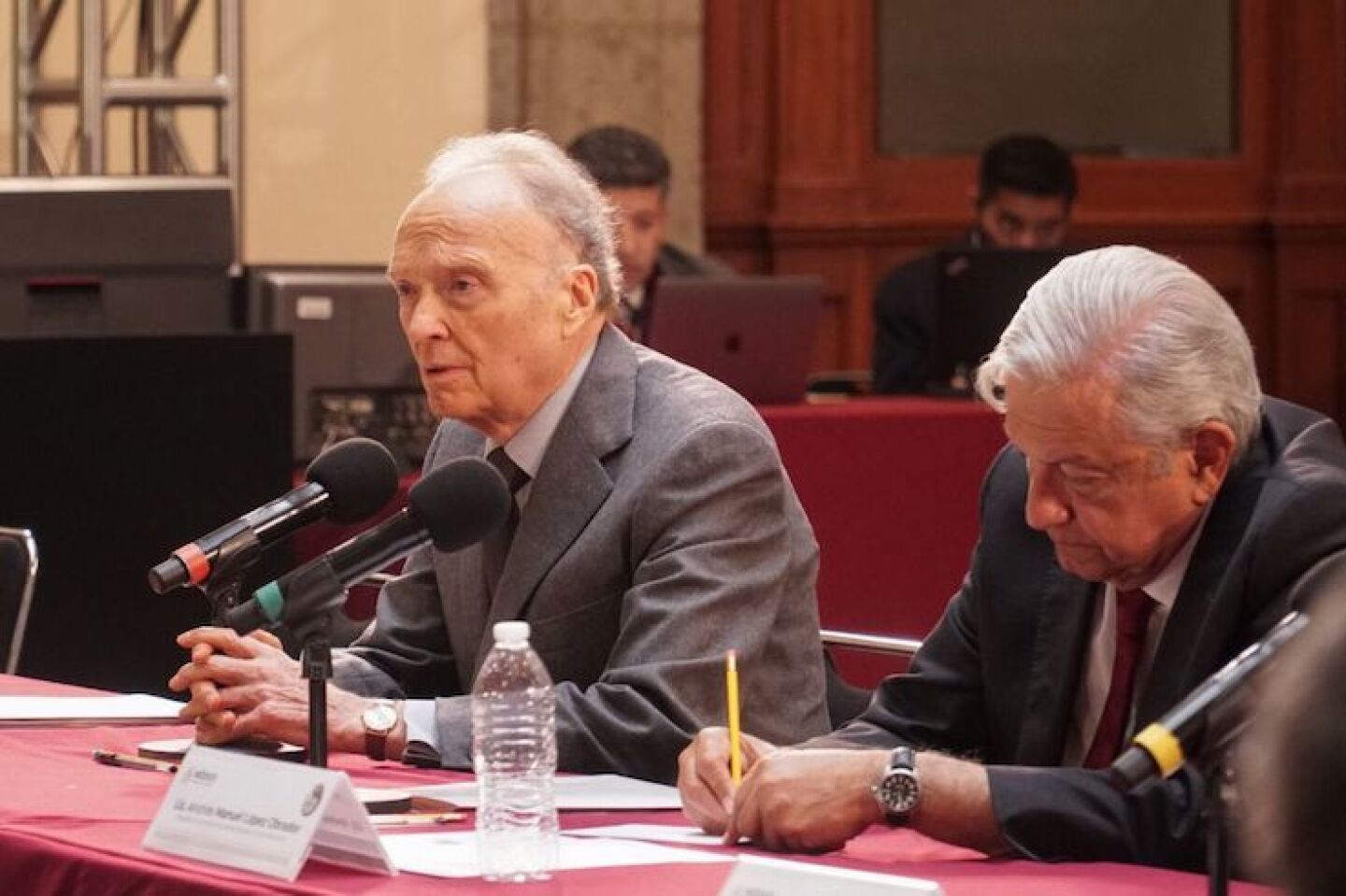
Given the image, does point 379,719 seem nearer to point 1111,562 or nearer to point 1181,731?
point 1111,562

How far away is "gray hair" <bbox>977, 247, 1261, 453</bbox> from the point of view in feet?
8.29

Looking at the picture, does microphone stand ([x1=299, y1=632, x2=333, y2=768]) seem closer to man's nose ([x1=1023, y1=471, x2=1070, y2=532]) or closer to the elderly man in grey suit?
the elderly man in grey suit

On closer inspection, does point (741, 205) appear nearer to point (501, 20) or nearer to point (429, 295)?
point (501, 20)

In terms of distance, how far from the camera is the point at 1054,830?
7.67 ft

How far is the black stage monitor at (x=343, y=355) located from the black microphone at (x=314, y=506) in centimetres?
348

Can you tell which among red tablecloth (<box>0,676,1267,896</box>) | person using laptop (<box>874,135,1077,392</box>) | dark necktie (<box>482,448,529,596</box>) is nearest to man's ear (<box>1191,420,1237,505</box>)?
red tablecloth (<box>0,676,1267,896</box>)

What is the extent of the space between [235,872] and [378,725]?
702mm

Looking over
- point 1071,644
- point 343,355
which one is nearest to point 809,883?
point 1071,644

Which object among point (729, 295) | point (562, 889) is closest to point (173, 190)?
point (729, 295)

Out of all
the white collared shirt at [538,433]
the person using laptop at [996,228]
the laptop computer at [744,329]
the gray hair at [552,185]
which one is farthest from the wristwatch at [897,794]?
the person using laptop at [996,228]

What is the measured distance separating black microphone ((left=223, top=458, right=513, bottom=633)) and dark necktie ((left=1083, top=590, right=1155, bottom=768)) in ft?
2.16

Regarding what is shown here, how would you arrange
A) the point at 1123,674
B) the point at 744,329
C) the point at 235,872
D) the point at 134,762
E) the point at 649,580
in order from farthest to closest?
1. the point at 744,329
2. the point at 649,580
3. the point at 134,762
4. the point at 1123,674
5. the point at 235,872

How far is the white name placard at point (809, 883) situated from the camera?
1.88 meters

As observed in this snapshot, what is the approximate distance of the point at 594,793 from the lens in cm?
268
